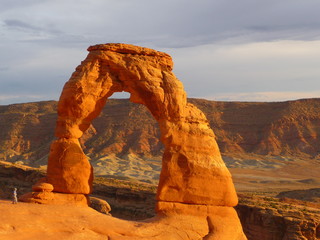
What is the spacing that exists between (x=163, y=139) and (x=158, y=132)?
7089cm

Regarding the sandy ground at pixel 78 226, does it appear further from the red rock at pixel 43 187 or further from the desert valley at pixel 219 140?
the desert valley at pixel 219 140

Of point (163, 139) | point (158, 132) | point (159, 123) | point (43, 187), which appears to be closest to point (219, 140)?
point (158, 132)

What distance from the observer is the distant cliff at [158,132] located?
8500cm

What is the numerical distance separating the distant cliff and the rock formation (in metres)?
61.8

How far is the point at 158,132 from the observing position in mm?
89188

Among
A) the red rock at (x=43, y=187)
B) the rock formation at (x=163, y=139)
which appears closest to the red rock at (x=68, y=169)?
the rock formation at (x=163, y=139)

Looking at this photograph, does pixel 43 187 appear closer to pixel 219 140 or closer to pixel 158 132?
pixel 158 132

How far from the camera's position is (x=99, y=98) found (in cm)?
1894

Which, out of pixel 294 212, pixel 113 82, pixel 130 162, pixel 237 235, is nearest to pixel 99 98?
pixel 113 82

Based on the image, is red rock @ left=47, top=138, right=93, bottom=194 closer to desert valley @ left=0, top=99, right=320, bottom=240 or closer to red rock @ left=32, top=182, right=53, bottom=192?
red rock @ left=32, top=182, right=53, bottom=192


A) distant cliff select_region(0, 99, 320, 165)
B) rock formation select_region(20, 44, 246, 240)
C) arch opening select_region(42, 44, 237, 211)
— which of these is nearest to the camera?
rock formation select_region(20, 44, 246, 240)

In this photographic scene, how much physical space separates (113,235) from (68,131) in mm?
5243

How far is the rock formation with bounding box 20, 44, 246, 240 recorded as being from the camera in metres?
17.8

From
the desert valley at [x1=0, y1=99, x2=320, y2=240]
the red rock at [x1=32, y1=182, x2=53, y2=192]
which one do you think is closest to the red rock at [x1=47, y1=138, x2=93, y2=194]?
the red rock at [x1=32, y1=182, x2=53, y2=192]
